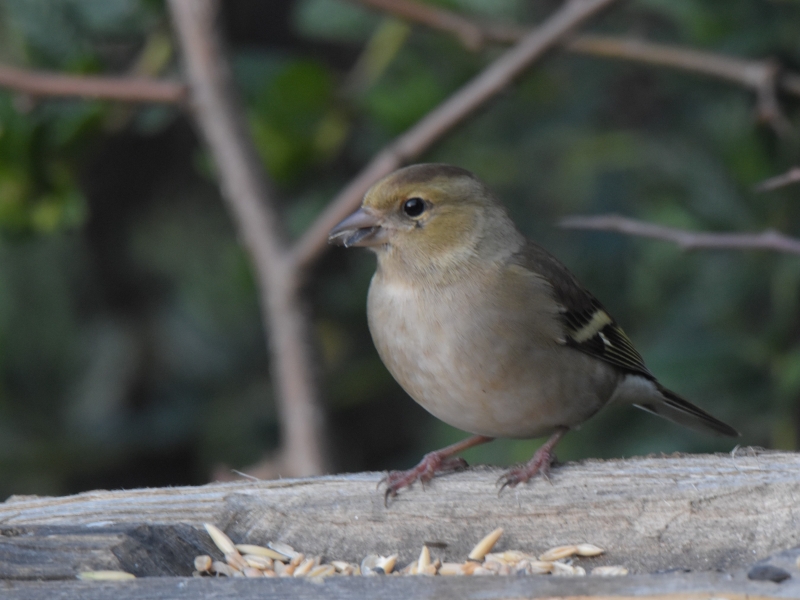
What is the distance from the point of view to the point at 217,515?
274 centimetres

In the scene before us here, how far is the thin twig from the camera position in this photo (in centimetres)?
412

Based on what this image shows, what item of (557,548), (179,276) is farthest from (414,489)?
(179,276)

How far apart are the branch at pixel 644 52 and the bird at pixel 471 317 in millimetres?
812

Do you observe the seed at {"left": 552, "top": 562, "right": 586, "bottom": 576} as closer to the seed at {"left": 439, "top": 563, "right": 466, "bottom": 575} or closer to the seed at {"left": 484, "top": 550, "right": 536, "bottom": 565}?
the seed at {"left": 484, "top": 550, "right": 536, "bottom": 565}

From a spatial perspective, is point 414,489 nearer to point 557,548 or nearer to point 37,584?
point 557,548

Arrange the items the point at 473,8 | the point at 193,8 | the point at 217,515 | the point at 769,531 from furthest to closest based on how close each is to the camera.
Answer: the point at 473,8 < the point at 193,8 < the point at 217,515 < the point at 769,531

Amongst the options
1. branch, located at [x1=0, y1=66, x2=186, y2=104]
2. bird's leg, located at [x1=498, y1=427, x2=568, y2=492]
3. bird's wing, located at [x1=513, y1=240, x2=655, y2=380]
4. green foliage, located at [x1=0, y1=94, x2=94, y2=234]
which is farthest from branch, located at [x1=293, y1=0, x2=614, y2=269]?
bird's leg, located at [x1=498, y1=427, x2=568, y2=492]

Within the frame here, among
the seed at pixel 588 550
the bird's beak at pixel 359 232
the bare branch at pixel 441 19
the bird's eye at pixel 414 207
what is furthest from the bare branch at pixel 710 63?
the seed at pixel 588 550

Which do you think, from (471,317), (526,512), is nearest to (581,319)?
(471,317)

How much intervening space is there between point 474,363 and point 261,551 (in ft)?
2.97

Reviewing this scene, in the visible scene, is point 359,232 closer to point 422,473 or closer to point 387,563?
point 422,473

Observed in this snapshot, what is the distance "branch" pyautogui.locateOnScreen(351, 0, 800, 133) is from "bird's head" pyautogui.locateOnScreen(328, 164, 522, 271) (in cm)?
82

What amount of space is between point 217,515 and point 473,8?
2.71m

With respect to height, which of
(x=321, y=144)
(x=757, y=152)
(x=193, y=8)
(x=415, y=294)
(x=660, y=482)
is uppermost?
(x=193, y=8)
